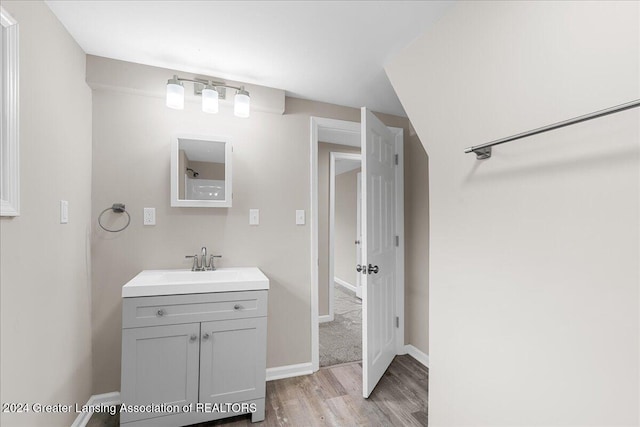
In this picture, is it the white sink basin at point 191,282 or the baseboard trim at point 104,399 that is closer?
the white sink basin at point 191,282

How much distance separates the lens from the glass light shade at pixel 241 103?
202 centimetres

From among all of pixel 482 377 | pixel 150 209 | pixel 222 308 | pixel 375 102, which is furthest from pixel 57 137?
pixel 482 377

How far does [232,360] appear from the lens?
5.74ft

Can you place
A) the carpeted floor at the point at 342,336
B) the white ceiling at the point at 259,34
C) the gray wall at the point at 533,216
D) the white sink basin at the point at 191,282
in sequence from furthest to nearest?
the carpeted floor at the point at 342,336 → the white sink basin at the point at 191,282 → the white ceiling at the point at 259,34 → the gray wall at the point at 533,216

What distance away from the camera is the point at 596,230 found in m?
0.92

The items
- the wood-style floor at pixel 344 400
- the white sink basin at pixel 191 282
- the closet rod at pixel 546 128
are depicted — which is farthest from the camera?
the wood-style floor at pixel 344 400

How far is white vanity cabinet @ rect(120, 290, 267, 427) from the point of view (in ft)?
5.24

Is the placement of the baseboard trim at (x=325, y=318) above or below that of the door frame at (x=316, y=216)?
below

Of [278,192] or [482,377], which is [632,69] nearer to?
[482,377]

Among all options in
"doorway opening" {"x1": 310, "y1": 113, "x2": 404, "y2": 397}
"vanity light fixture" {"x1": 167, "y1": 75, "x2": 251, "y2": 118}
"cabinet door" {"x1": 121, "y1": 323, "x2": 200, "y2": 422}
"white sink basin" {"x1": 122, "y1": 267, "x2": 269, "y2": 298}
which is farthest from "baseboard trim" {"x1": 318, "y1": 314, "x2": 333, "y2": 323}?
"vanity light fixture" {"x1": 167, "y1": 75, "x2": 251, "y2": 118}

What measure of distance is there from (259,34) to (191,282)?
140 centimetres

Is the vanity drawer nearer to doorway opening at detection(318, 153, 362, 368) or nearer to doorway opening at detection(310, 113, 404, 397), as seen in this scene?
doorway opening at detection(310, 113, 404, 397)

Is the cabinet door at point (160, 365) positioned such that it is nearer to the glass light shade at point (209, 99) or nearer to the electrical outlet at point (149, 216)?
the electrical outlet at point (149, 216)

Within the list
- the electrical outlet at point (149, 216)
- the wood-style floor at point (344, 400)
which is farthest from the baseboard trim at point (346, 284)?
the electrical outlet at point (149, 216)
